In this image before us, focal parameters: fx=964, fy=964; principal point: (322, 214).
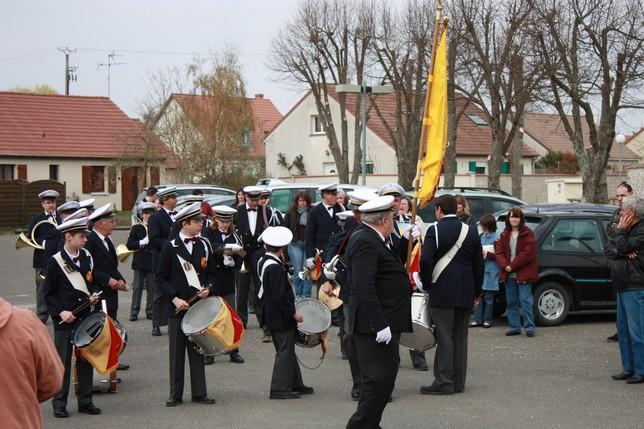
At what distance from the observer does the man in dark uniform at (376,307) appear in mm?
7242

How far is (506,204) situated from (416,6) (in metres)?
18.1

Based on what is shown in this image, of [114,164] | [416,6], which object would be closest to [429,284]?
[416,6]

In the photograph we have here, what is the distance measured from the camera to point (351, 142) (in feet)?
183

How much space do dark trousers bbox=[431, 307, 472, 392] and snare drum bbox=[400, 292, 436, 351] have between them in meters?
0.16

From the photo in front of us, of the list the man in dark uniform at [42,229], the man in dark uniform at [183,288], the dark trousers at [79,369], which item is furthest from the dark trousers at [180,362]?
the man in dark uniform at [42,229]

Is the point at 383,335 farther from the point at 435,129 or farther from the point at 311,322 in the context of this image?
the point at 435,129

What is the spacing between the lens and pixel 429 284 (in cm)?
960

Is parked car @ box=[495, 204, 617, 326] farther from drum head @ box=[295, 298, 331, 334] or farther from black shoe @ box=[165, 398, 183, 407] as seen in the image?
black shoe @ box=[165, 398, 183, 407]

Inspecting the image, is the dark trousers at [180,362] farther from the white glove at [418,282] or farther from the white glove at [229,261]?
the white glove at [229,261]

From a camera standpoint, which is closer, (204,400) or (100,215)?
(204,400)

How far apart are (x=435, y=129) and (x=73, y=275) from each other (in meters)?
3.86

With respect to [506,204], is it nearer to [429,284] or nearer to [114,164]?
[429,284]

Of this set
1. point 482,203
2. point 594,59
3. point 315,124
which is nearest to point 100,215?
point 482,203

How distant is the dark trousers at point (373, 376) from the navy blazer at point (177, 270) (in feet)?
8.23
